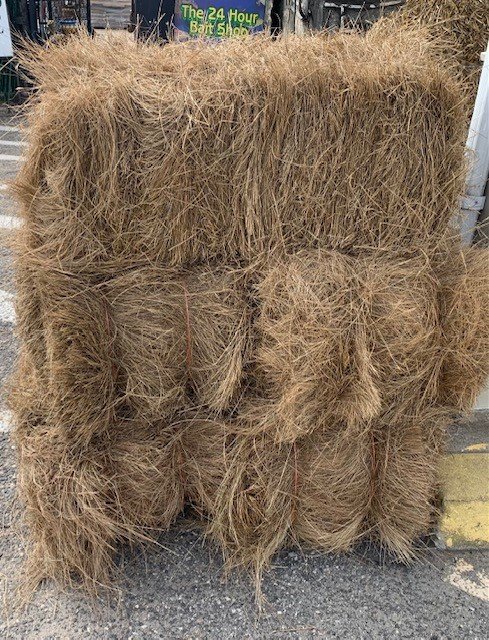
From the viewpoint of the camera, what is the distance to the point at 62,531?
210 cm

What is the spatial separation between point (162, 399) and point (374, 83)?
3.91 ft

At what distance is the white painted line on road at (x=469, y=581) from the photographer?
2168 millimetres

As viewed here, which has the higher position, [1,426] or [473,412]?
[473,412]

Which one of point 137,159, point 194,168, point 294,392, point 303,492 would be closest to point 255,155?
point 194,168

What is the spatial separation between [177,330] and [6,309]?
2.13 m

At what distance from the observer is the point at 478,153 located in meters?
2.45

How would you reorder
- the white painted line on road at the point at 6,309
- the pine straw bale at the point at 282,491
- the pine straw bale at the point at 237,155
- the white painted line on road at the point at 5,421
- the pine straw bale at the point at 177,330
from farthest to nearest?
1. the white painted line on road at the point at 6,309
2. the white painted line on road at the point at 5,421
3. the pine straw bale at the point at 282,491
4. the pine straw bale at the point at 177,330
5. the pine straw bale at the point at 237,155

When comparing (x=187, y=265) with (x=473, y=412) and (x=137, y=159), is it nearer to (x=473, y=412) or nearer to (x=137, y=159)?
(x=137, y=159)

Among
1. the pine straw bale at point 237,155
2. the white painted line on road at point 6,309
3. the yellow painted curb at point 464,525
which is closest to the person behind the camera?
the pine straw bale at point 237,155

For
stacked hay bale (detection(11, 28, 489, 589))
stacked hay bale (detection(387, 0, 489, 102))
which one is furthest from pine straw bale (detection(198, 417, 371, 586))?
stacked hay bale (detection(387, 0, 489, 102))

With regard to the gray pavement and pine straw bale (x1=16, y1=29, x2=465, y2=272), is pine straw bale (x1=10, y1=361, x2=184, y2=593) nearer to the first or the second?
the gray pavement

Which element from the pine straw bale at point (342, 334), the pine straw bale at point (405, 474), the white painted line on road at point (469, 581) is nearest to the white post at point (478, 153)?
the pine straw bale at point (342, 334)

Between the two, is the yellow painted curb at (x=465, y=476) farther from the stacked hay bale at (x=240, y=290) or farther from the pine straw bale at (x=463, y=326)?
the pine straw bale at (x=463, y=326)

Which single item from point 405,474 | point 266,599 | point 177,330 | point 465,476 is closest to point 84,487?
point 177,330
